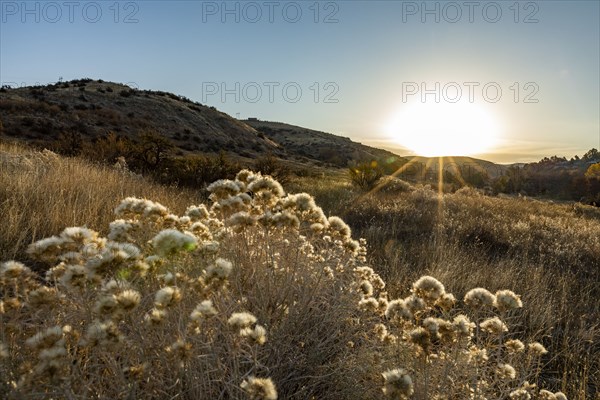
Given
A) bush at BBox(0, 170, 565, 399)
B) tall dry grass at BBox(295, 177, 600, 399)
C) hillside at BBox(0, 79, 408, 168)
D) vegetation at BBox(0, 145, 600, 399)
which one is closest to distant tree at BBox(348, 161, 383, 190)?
tall dry grass at BBox(295, 177, 600, 399)

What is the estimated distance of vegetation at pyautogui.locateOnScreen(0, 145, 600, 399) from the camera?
1.65m

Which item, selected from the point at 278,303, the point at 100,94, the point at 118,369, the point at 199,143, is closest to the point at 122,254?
the point at 118,369

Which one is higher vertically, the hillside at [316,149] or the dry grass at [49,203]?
the hillside at [316,149]

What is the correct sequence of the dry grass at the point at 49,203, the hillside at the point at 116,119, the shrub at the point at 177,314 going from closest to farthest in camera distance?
the shrub at the point at 177,314
the dry grass at the point at 49,203
the hillside at the point at 116,119

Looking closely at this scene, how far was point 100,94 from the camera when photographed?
129ft

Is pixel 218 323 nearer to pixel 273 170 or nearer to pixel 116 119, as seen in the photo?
pixel 273 170

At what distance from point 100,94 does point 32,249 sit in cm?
4345

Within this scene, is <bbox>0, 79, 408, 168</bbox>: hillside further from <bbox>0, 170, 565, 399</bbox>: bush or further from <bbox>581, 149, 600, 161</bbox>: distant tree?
<bbox>581, 149, 600, 161</bbox>: distant tree

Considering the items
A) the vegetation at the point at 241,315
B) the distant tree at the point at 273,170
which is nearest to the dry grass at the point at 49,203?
the vegetation at the point at 241,315

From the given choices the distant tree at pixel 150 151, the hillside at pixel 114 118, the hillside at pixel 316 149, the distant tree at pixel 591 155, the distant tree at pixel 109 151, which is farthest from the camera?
the distant tree at pixel 591 155

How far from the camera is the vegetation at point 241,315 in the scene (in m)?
1.65

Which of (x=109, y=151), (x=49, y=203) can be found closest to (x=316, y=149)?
(x=109, y=151)

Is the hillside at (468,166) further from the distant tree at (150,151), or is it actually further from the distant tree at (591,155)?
the distant tree at (150,151)

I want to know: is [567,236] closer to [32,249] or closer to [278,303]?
[278,303]
